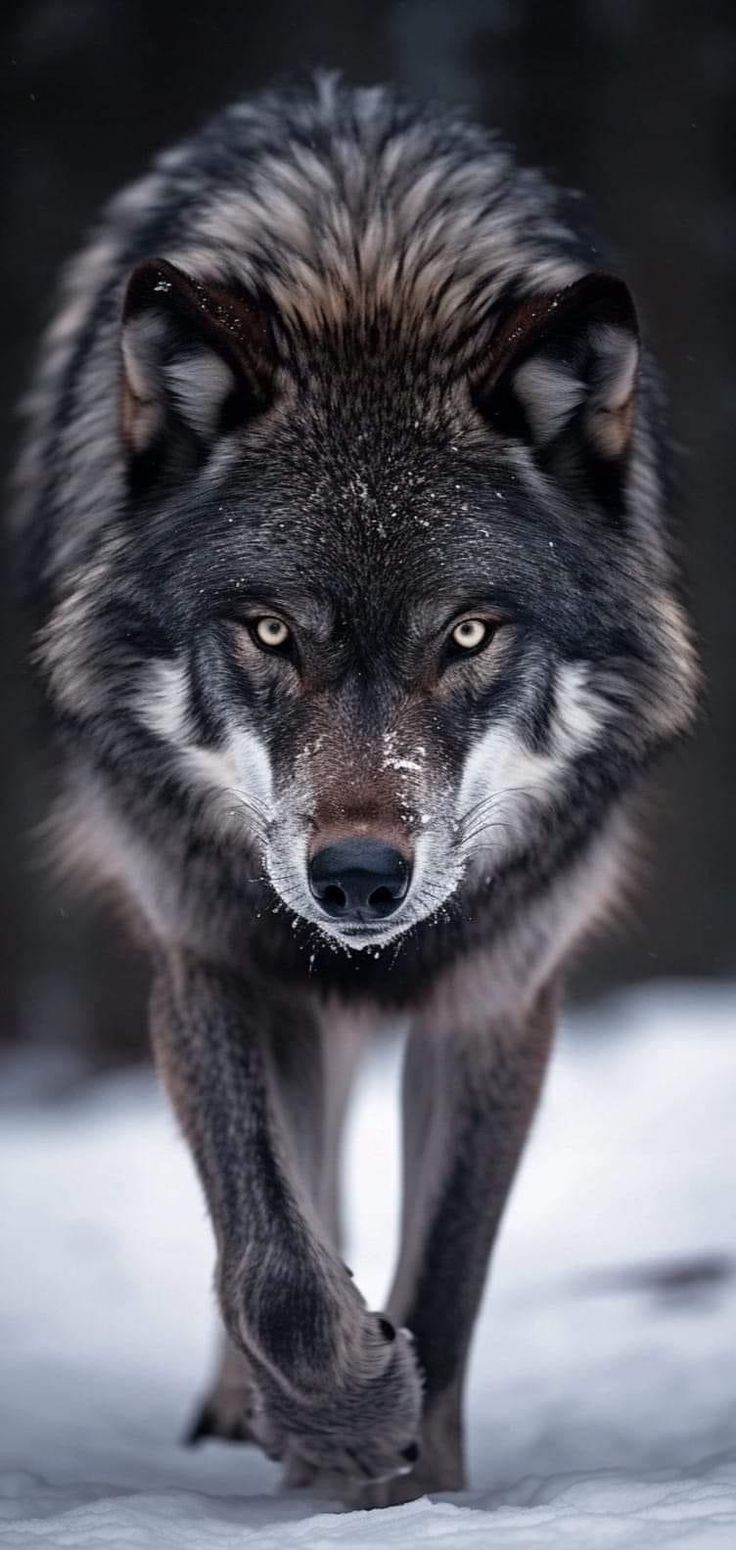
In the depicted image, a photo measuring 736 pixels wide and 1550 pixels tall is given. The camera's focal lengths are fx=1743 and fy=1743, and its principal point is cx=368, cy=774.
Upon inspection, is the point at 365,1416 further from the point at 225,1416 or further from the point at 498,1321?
the point at 498,1321

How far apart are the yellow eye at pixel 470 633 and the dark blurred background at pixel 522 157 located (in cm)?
376

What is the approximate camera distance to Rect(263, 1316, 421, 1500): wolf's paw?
2891mm

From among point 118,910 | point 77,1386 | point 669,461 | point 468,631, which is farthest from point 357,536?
point 77,1386

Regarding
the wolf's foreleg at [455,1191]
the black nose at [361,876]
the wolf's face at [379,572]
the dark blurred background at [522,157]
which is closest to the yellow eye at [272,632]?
the wolf's face at [379,572]

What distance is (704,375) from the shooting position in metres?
7.51

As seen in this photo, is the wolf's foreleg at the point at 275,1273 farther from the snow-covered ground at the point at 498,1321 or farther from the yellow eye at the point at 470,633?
the yellow eye at the point at 470,633

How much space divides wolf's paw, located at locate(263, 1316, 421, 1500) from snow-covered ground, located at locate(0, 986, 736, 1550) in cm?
13

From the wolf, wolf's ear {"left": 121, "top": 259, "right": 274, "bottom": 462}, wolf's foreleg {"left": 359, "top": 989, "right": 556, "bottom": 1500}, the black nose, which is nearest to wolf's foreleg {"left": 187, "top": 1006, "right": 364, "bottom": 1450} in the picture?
the wolf

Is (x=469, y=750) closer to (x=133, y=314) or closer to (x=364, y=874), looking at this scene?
(x=364, y=874)

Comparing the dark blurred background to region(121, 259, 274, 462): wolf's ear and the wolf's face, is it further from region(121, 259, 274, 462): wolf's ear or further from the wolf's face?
region(121, 259, 274, 462): wolf's ear

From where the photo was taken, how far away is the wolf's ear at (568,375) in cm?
283

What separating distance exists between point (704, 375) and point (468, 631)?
16.5 feet

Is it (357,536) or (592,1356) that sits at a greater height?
(357,536)

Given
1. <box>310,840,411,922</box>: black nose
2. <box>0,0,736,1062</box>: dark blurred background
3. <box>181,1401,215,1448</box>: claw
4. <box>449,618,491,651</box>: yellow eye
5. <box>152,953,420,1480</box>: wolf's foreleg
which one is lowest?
<box>181,1401,215,1448</box>: claw
